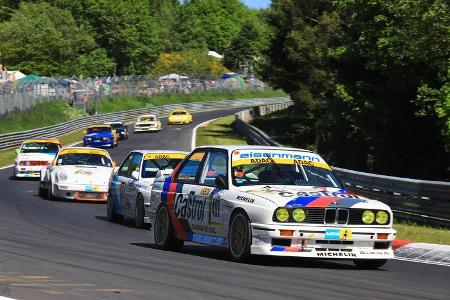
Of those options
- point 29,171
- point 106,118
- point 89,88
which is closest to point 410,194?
point 29,171

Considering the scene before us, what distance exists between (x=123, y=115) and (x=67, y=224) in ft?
221

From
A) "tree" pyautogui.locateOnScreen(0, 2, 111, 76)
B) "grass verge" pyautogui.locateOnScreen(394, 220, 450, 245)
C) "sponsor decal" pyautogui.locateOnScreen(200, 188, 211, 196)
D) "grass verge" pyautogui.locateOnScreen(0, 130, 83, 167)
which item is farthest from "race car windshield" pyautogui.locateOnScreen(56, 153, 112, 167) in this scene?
"tree" pyautogui.locateOnScreen(0, 2, 111, 76)

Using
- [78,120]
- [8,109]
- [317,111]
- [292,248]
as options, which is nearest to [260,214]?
[292,248]

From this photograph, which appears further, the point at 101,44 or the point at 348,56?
the point at 101,44

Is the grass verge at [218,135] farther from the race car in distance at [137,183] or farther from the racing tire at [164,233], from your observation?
the racing tire at [164,233]

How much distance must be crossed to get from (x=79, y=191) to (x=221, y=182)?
1195 centimetres

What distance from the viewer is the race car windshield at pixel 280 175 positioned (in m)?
12.2

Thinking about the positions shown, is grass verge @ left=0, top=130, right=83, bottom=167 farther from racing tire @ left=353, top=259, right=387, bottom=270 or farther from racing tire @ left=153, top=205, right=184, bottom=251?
racing tire @ left=353, top=259, right=387, bottom=270

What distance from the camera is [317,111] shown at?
2250 inches

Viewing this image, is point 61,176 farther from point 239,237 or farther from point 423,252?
point 239,237

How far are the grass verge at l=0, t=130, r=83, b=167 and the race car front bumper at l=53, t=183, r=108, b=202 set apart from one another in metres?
19.2

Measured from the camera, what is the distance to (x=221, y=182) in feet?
40.4

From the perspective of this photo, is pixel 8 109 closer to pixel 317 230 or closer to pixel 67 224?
pixel 67 224

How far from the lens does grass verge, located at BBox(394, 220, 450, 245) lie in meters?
15.3
